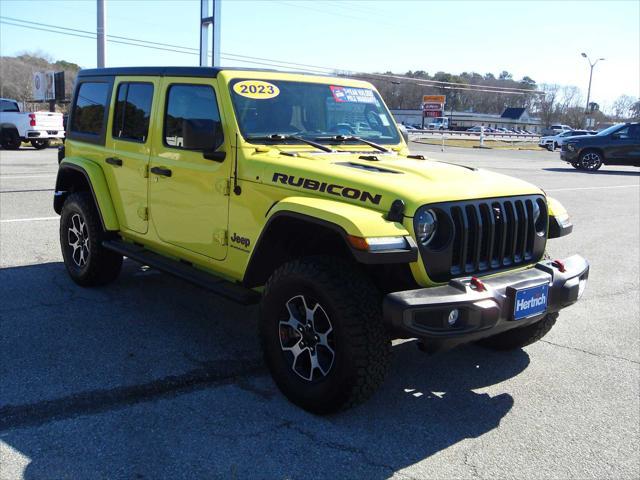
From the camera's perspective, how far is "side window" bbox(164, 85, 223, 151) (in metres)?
4.09

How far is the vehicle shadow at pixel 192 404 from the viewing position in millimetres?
3045

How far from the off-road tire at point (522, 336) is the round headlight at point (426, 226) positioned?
131 centimetres

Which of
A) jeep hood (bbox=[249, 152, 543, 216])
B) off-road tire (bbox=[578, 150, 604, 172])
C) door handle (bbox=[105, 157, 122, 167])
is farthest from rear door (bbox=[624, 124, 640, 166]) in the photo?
door handle (bbox=[105, 157, 122, 167])

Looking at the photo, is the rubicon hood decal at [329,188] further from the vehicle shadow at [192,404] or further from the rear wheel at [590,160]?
the rear wheel at [590,160]

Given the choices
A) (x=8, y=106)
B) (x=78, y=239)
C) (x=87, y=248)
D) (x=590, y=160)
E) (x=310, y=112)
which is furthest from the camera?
(x=590, y=160)

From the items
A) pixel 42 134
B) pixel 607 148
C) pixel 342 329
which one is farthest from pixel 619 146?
pixel 342 329

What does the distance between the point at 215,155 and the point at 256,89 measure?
2.03 ft

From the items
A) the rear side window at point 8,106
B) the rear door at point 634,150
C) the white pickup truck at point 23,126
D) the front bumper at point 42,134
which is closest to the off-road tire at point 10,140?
the white pickup truck at point 23,126

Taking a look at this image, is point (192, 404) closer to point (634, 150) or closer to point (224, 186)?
point (224, 186)

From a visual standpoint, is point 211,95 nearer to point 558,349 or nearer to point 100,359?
point 100,359

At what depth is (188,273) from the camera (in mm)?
4516

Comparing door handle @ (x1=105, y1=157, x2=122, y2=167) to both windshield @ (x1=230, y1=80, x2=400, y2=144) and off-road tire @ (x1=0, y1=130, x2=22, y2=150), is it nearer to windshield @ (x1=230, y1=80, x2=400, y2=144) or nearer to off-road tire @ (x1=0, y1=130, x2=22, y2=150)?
windshield @ (x1=230, y1=80, x2=400, y2=144)

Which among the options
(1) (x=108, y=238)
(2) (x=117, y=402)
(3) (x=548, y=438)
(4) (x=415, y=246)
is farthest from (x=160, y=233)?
(3) (x=548, y=438)

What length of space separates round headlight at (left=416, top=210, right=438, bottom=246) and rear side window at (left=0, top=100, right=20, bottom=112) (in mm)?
21946
